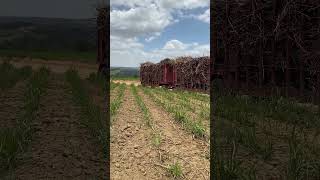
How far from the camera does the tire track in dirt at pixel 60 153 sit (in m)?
4.27

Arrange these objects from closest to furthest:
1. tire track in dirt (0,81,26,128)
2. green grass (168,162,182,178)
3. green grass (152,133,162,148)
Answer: green grass (168,162,182,178)
green grass (152,133,162,148)
tire track in dirt (0,81,26,128)

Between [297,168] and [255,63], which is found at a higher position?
[255,63]

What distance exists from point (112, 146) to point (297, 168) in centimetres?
267

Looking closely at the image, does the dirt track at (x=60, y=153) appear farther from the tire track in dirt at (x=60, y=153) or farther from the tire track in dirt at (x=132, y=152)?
the tire track in dirt at (x=132, y=152)

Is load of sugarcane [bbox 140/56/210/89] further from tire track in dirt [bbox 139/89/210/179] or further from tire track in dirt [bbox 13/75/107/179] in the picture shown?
tire track in dirt [bbox 13/75/107/179]

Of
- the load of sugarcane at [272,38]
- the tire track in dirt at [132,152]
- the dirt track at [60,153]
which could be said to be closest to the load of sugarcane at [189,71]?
the load of sugarcane at [272,38]

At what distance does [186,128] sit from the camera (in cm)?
705

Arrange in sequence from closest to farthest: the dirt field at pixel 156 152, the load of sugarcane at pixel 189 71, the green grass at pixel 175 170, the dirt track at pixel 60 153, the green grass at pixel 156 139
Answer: the dirt track at pixel 60 153
the green grass at pixel 175 170
the dirt field at pixel 156 152
the green grass at pixel 156 139
the load of sugarcane at pixel 189 71

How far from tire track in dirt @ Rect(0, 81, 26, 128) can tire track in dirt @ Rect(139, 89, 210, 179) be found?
2.44 metres

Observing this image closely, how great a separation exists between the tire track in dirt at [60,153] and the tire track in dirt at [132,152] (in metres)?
0.23

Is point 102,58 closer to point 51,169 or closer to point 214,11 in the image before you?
point 214,11

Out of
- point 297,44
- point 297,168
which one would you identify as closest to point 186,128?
point 297,168

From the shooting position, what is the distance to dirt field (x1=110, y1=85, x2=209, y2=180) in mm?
4535

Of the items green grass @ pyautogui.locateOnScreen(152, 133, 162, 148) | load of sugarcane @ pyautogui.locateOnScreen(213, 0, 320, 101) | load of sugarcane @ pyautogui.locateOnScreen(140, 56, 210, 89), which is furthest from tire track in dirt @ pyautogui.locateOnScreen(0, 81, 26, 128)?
load of sugarcane @ pyautogui.locateOnScreen(140, 56, 210, 89)
